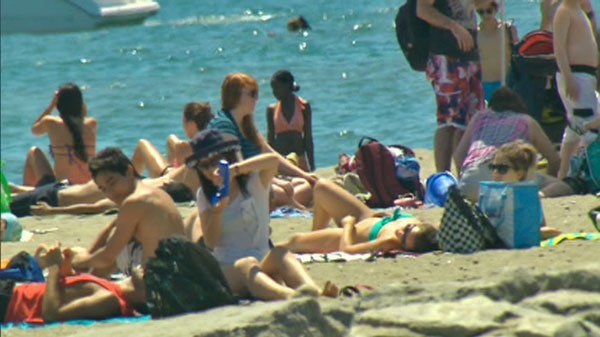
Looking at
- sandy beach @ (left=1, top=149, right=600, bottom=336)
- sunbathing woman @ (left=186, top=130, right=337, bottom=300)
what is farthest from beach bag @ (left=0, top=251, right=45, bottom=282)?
sunbathing woman @ (left=186, top=130, right=337, bottom=300)

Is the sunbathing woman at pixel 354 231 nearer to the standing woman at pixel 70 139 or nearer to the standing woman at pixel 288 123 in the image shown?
the standing woman at pixel 288 123

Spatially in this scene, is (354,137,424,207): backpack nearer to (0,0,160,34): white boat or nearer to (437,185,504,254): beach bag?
(437,185,504,254): beach bag

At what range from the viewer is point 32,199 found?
11.0 meters

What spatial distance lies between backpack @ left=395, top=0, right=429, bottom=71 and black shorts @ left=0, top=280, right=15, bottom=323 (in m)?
3.89

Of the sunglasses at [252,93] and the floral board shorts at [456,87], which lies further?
the floral board shorts at [456,87]

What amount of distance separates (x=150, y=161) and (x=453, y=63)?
2.40 m

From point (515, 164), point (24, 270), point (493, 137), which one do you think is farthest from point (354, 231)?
point (24, 270)

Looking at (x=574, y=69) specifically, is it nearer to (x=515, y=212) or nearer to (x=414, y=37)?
(x=414, y=37)

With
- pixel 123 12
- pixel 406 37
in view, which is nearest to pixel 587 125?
pixel 406 37

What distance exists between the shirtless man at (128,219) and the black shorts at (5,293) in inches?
16.8

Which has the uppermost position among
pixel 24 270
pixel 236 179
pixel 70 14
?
pixel 236 179

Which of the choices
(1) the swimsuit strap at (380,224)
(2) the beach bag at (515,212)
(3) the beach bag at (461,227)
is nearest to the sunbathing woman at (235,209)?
(1) the swimsuit strap at (380,224)

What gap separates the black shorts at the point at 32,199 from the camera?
11016 millimetres

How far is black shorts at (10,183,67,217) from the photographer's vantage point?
11.0 metres
